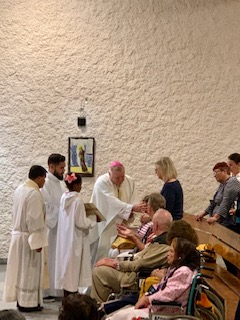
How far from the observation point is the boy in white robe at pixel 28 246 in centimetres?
564

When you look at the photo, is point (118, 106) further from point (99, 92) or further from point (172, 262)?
point (172, 262)

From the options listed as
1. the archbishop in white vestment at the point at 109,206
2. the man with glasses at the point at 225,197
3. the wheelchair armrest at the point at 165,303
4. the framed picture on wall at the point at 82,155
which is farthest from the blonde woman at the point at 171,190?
the wheelchair armrest at the point at 165,303

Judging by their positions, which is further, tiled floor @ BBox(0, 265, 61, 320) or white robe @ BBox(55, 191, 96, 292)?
white robe @ BBox(55, 191, 96, 292)

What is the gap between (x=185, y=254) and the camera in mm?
3859

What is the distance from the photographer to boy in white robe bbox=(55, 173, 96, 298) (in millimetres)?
5957

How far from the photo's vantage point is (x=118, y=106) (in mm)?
8602

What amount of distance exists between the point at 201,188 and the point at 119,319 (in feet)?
15.9

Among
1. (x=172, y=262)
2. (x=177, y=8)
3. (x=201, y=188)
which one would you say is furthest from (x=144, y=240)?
(x=177, y=8)

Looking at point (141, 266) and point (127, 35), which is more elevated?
point (127, 35)

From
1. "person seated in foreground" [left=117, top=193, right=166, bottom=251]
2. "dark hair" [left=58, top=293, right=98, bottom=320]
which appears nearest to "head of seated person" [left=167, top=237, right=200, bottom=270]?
"dark hair" [left=58, top=293, right=98, bottom=320]

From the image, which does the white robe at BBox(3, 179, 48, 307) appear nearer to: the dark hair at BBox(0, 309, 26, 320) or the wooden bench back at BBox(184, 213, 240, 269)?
the wooden bench back at BBox(184, 213, 240, 269)

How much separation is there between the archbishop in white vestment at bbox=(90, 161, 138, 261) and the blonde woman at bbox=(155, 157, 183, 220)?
59cm

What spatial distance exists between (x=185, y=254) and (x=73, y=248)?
2.35 m

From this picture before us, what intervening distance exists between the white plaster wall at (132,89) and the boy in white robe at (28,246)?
289 cm
